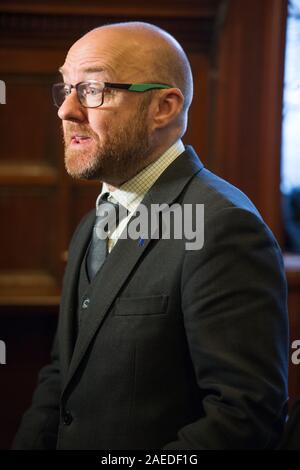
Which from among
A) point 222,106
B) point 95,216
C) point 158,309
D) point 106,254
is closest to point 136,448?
point 158,309

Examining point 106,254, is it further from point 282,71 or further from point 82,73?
point 282,71

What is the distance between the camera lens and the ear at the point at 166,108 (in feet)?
4.66

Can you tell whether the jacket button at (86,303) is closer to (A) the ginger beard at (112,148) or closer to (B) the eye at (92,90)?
(A) the ginger beard at (112,148)

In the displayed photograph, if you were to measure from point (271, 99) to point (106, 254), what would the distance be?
1073 millimetres

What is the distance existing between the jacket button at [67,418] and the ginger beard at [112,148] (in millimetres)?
497

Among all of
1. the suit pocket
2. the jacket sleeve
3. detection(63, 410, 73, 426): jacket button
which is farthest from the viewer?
detection(63, 410, 73, 426): jacket button

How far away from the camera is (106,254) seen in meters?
1.45

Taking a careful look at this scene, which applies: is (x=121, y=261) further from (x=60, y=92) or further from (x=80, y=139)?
(x=60, y=92)

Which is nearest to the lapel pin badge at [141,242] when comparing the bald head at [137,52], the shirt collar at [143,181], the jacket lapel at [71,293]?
the shirt collar at [143,181]

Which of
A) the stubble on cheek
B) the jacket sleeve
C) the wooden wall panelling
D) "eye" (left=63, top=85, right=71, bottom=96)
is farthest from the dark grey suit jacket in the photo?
the wooden wall panelling

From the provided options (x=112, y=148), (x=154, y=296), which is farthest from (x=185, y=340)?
(x=112, y=148)

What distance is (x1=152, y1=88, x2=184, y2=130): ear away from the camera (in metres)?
1.42

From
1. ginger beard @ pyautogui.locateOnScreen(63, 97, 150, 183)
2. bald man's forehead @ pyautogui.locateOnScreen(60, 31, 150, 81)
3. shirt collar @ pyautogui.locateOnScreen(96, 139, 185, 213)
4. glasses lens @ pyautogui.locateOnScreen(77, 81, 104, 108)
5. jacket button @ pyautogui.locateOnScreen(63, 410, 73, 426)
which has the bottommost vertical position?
jacket button @ pyautogui.locateOnScreen(63, 410, 73, 426)

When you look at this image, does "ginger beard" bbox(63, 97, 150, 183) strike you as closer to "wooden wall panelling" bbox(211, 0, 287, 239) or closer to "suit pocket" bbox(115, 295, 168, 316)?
"suit pocket" bbox(115, 295, 168, 316)
